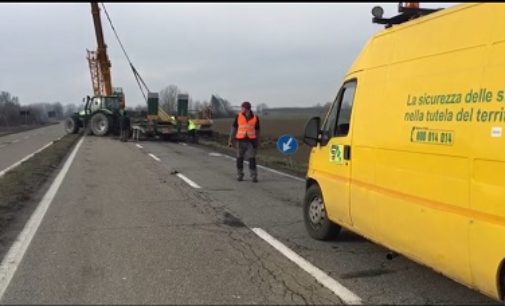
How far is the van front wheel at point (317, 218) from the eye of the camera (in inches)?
291

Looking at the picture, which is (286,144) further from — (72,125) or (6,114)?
(6,114)

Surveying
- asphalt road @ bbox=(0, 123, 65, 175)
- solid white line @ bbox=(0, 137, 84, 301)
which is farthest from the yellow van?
asphalt road @ bbox=(0, 123, 65, 175)

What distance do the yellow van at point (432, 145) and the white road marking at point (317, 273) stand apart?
2.14 feet

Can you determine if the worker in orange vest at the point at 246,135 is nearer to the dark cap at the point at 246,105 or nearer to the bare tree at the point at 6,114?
the dark cap at the point at 246,105

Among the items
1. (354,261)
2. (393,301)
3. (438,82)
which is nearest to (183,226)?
(354,261)

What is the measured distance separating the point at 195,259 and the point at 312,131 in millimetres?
2168

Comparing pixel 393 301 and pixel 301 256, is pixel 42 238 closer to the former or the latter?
pixel 301 256

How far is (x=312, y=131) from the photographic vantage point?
7516mm

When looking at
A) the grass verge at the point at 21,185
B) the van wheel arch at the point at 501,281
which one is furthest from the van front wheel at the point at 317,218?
the grass verge at the point at 21,185

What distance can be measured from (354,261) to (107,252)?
2745mm

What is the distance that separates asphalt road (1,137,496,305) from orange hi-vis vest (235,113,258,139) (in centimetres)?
297

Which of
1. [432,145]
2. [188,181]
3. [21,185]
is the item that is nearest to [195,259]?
[432,145]

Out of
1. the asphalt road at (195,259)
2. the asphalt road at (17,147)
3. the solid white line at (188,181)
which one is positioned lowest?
the asphalt road at (17,147)

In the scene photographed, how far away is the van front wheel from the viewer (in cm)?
738
